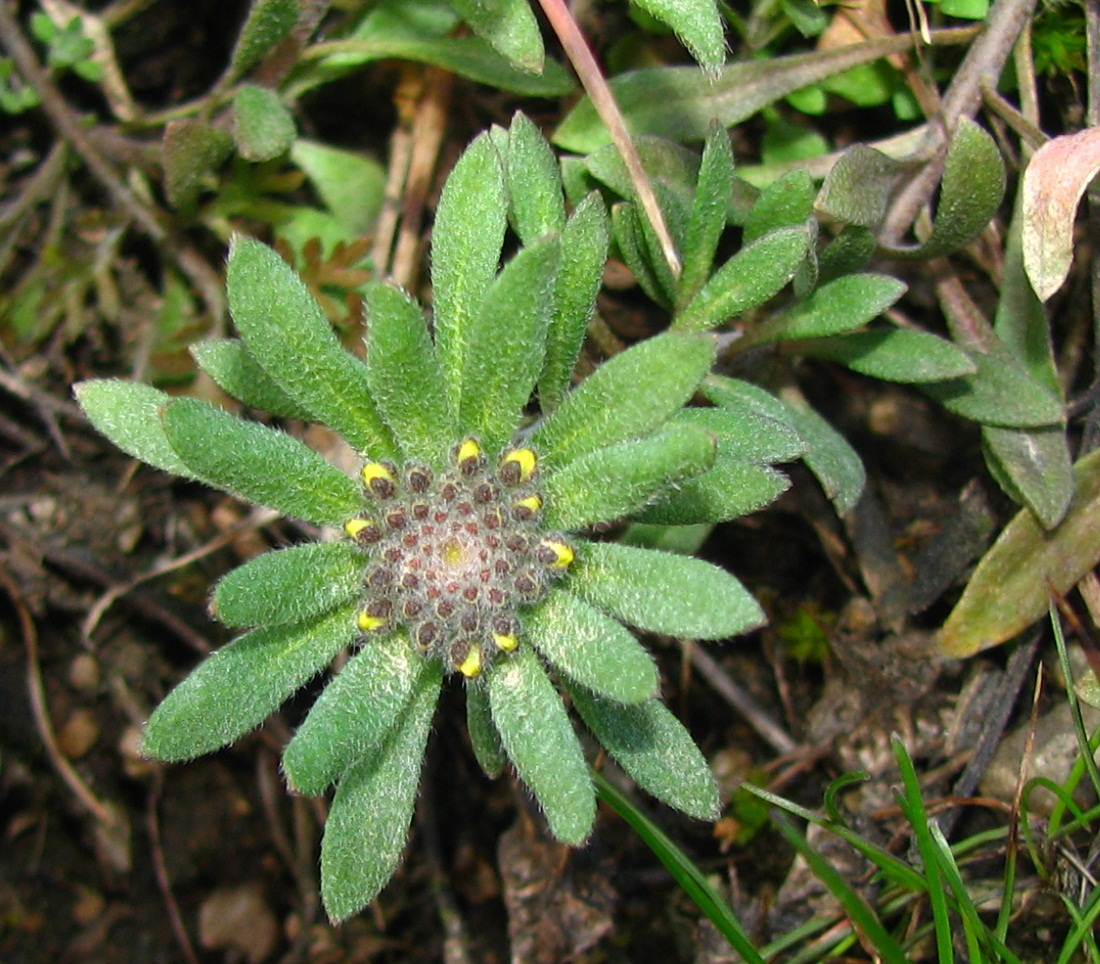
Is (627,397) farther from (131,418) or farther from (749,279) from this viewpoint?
(131,418)

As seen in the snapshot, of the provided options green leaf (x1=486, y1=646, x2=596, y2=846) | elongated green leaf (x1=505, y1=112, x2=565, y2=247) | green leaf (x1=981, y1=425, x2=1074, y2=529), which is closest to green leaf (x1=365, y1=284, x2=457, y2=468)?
elongated green leaf (x1=505, y1=112, x2=565, y2=247)

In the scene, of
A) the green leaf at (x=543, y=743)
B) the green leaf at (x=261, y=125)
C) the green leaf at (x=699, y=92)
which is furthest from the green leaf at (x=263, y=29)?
the green leaf at (x=543, y=743)

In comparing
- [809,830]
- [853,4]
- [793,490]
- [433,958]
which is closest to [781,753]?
→ [809,830]

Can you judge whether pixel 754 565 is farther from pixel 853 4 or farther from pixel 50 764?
pixel 50 764

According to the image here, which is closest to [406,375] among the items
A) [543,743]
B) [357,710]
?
[357,710]

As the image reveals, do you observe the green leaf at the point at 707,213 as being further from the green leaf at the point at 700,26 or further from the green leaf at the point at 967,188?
the green leaf at the point at 967,188
